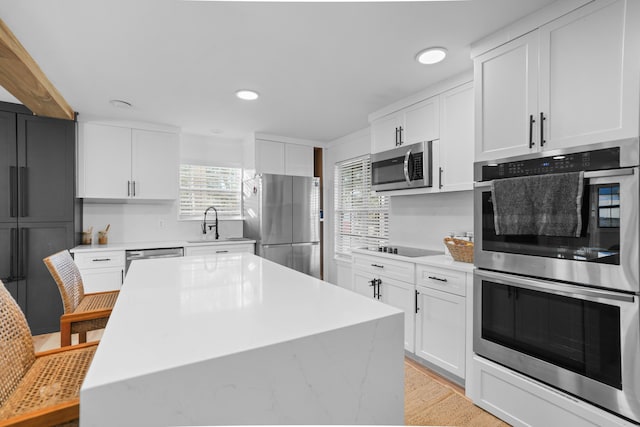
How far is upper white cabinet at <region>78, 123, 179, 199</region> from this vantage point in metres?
3.29

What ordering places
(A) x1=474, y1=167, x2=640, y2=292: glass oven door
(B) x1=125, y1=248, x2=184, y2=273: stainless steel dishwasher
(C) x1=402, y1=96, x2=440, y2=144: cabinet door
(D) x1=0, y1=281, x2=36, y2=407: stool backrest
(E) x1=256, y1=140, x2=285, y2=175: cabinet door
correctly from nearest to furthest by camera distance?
(D) x1=0, y1=281, x2=36, y2=407: stool backrest < (A) x1=474, y1=167, x2=640, y2=292: glass oven door < (C) x1=402, y1=96, x2=440, y2=144: cabinet door < (B) x1=125, y1=248, x2=184, y2=273: stainless steel dishwasher < (E) x1=256, y1=140, x2=285, y2=175: cabinet door

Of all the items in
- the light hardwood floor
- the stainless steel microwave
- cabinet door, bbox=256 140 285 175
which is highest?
cabinet door, bbox=256 140 285 175

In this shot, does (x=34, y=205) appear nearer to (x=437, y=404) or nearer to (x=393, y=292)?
(x=393, y=292)

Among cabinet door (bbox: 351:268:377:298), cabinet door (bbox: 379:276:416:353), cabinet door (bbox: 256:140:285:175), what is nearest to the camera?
cabinet door (bbox: 379:276:416:353)

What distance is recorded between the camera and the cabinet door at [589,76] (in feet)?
4.23

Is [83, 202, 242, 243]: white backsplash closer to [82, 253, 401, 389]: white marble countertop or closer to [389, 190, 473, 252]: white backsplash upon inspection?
[389, 190, 473, 252]: white backsplash

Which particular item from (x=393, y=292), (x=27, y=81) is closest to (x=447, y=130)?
(x=393, y=292)

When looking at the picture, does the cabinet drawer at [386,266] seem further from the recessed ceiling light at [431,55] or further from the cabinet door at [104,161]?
the cabinet door at [104,161]

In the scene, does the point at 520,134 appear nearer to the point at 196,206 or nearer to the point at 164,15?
the point at 164,15

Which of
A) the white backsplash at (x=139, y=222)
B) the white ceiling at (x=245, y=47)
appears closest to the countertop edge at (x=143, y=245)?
the white backsplash at (x=139, y=222)

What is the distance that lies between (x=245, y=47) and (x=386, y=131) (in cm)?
154

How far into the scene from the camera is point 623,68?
51.3 inches

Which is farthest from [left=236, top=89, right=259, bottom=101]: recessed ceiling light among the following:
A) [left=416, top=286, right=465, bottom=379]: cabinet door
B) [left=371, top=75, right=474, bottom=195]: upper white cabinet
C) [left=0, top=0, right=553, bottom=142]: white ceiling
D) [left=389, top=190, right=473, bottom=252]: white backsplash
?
[left=416, top=286, right=465, bottom=379]: cabinet door

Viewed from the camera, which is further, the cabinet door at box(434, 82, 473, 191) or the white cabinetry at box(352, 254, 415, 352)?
the white cabinetry at box(352, 254, 415, 352)
